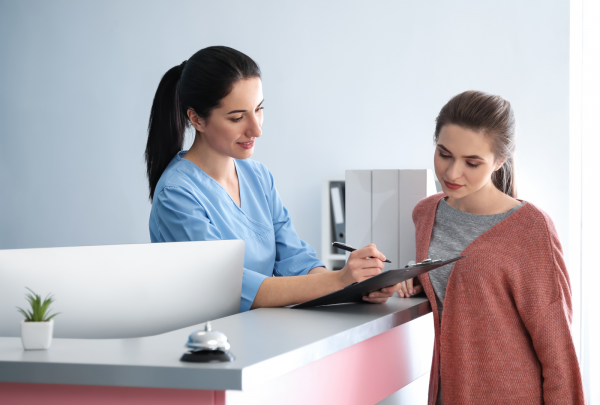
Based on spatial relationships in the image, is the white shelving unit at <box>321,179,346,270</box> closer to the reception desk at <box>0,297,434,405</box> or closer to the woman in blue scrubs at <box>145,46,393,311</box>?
the woman in blue scrubs at <box>145,46,393,311</box>

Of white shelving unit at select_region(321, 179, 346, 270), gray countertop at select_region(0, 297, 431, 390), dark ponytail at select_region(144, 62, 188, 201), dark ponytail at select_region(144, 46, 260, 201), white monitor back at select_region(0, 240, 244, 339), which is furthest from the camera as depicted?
white shelving unit at select_region(321, 179, 346, 270)

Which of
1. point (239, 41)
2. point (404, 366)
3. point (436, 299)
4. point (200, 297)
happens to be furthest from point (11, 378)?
point (239, 41)

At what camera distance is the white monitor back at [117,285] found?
0.91 metres

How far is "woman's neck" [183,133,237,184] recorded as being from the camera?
5.19 ft

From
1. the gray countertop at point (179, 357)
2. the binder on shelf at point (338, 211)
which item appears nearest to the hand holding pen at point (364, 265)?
the gray countertop at point (179, 357)

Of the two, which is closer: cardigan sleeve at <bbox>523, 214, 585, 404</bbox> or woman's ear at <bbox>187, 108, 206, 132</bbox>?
cardigan sleeve at <bbox>523, 214, 585, 404</bbox>

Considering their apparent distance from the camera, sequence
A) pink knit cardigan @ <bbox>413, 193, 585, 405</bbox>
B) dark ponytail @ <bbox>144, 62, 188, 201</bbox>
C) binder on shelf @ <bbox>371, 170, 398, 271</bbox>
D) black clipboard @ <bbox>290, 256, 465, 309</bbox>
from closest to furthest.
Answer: black clipboard @ <bbox>290, 256, 465, 309</bbox> → pink knit cardigan @ <bbox>413, 193, 585, 405</bbox> → dark ponytail @ <bbox>144, 62, 188, 201</bbox> → binder on shelf @ <bbox>371, 170, 398, 271</bbox>

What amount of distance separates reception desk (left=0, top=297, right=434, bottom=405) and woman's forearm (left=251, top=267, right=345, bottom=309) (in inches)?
3.1

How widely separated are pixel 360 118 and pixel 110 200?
6.15 feet

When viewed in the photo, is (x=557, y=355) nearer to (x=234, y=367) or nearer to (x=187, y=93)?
(x=234, y=367)

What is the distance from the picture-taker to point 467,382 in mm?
1260

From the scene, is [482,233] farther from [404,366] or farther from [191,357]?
[191,357]

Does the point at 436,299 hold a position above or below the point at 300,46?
below

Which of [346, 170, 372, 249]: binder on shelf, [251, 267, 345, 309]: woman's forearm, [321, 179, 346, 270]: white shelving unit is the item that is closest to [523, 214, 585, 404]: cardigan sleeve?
[251, 267, 345, 309]: woman's forearm
